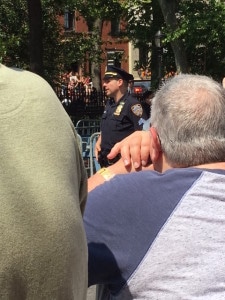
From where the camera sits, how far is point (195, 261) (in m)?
1.41

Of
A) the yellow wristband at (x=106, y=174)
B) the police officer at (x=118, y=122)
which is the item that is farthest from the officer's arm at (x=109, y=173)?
the police officer at (x=118, y=122)

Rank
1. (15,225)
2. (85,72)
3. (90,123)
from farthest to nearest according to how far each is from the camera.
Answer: (85,72) < (90,123) < (15,225)

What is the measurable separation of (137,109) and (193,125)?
4.67m

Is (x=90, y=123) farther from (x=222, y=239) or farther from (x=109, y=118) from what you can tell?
(x=222, y=239)

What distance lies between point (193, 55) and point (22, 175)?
14.9m

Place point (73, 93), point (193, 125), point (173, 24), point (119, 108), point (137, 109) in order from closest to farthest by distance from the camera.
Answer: point (193, 125)
point (137, 109)
point (119, 108)
point (173, 24)
point (73, 93)

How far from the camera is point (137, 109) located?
20.3 feet

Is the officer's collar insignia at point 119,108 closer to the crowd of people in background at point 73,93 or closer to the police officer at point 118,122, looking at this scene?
the police officer at point 118,122

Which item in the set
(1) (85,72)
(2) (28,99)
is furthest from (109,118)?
(1) (85,72)

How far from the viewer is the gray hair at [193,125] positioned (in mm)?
1534

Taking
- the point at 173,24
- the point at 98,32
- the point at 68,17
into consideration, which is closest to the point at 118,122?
the point at 173,24

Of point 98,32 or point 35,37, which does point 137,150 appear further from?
point 98,32

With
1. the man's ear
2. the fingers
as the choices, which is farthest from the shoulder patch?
the man's ear

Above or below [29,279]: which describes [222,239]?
below
